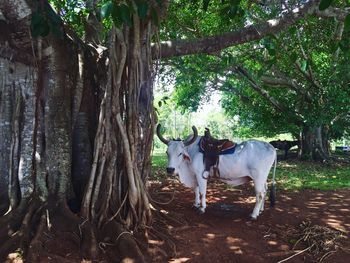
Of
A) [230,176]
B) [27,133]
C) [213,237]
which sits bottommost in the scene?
[213,237]

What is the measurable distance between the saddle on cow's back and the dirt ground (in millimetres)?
815

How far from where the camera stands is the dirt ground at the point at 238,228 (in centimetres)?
480

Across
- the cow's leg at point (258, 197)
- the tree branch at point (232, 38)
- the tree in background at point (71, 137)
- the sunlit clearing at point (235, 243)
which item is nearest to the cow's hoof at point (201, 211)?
the cow's leg at point (258, 197)

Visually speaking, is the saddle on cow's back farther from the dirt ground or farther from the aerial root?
the aerial root

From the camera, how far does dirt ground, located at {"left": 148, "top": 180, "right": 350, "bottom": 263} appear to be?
15.7 feet

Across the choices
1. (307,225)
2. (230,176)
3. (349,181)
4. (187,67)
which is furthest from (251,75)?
(307,225)

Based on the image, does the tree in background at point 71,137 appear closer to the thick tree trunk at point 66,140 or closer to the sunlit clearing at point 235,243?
the thick tree trunk at point 66,140

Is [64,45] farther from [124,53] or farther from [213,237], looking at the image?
[213,237]

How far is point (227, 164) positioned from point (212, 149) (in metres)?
0.35

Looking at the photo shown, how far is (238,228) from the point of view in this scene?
5.72m

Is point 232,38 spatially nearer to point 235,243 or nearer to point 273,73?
point 235,243

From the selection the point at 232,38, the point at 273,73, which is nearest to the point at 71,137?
the point at 232,38

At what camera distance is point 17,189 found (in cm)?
496

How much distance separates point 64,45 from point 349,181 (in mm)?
8616
